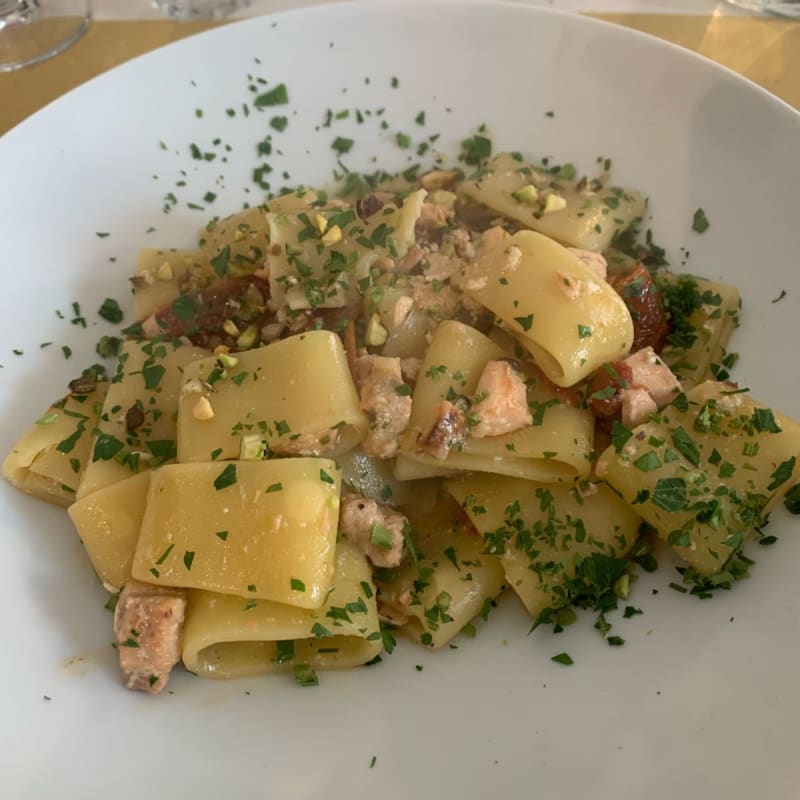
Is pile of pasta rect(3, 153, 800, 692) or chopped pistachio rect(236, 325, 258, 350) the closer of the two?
pile of pasta rect(3, 153, 800, 692)

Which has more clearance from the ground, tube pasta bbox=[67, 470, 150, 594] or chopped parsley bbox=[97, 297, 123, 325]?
chopped parsley bbox=[97, 297, 123, 325]

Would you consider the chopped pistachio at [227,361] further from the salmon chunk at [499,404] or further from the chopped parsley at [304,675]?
the chopped parsley at [304,675]

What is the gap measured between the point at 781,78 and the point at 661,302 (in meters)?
1.67

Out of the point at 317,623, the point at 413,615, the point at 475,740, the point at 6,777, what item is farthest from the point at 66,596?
the point at 475,740

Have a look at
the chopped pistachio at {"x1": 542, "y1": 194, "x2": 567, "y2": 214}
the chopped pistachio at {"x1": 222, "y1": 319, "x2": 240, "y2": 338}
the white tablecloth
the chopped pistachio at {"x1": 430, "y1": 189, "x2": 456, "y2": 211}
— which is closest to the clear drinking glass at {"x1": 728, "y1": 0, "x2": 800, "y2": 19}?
the white tablecloth

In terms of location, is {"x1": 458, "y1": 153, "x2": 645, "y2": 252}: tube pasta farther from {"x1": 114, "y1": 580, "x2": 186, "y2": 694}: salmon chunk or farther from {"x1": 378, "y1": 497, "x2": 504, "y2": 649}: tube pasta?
{"x1": 114, "y1": 580, "x2": 186, "y2": 694}: salmon chunk

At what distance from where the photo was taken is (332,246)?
8.94ft

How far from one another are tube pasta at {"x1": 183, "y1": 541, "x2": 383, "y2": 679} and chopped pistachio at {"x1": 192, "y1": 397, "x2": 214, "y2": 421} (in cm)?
48

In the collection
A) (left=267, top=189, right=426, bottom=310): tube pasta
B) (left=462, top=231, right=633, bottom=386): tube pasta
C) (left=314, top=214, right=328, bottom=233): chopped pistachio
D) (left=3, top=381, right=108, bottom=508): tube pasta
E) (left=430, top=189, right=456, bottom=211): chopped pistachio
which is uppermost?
(left=462, top=231, right=633, bottom=386): tube pasta

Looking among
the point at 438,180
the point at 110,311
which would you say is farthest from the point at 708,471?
the point at 110,311

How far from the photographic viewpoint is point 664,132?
2.85 m

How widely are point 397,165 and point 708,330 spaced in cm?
133

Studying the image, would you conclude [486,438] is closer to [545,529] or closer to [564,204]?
[545,529]

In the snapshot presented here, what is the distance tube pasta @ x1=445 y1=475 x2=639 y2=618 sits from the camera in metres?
2.18
